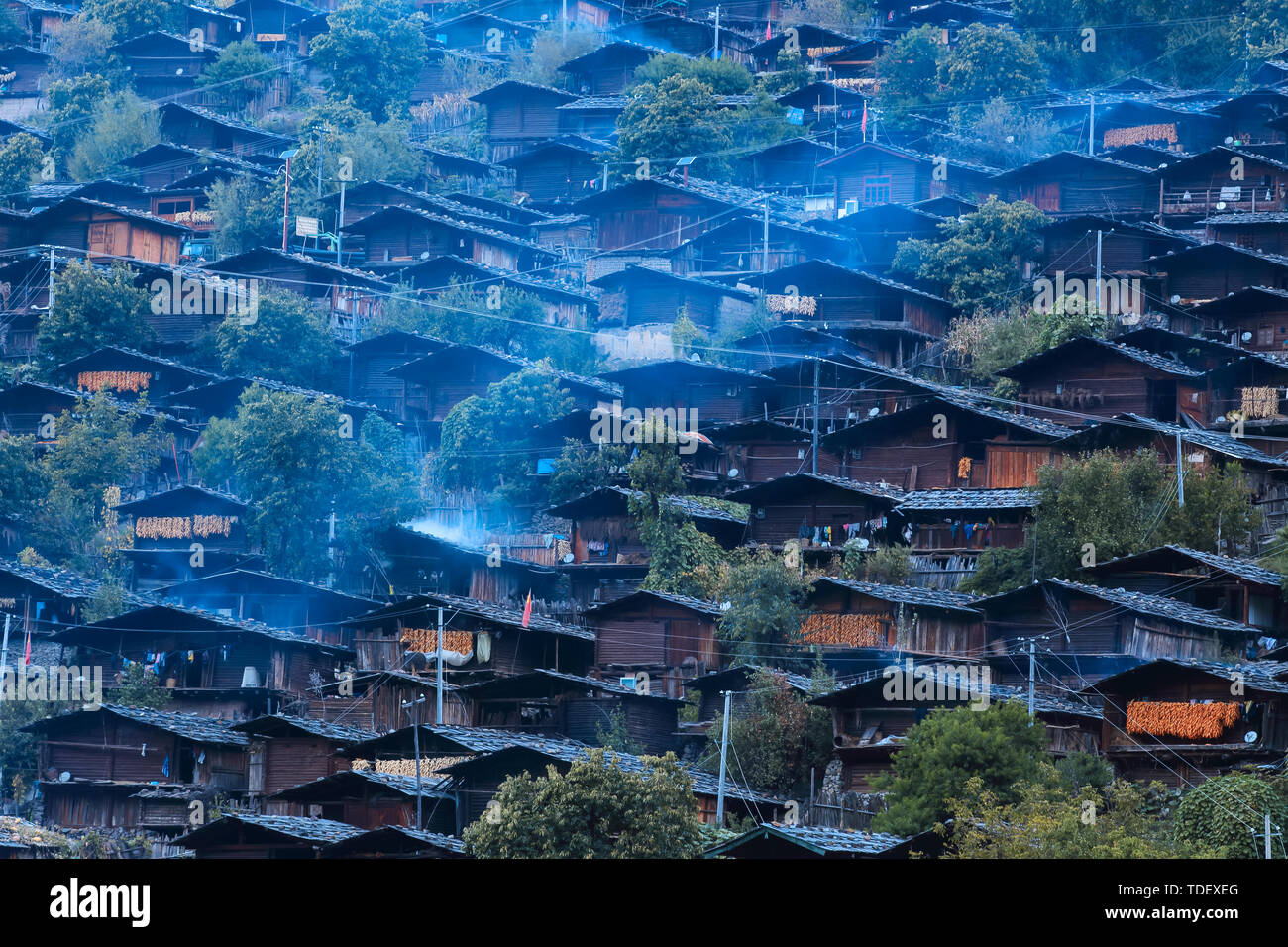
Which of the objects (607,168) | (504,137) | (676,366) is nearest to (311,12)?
(504,137)

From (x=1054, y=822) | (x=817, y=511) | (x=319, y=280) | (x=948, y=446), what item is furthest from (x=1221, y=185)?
(x=1054, y=822)

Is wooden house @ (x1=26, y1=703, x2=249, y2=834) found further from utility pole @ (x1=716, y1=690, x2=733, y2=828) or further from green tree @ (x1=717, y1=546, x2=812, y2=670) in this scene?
utility pole @ (x1=716, y1=690, x2=733, y2=828)

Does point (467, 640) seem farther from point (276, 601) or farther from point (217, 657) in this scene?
point (276, 601)

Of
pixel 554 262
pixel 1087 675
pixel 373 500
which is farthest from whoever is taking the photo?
pixel 554 262

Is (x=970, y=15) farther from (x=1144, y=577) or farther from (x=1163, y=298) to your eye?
(x=1144, y=577)

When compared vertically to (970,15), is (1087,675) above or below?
below

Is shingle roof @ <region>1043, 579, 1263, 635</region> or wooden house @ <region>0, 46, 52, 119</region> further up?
wooden house @ <region>0, 46, 52, 119</region>

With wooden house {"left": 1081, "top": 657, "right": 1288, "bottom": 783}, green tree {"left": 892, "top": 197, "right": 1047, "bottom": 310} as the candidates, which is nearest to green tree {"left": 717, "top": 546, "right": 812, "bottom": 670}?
wooden house {"left": 1081, "top": 657, "right": 1288, "bottom": 783}

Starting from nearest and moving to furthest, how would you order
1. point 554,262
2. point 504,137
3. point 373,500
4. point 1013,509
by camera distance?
point 1013,509 < point 373,500 < point 554,262 < point 504,137
